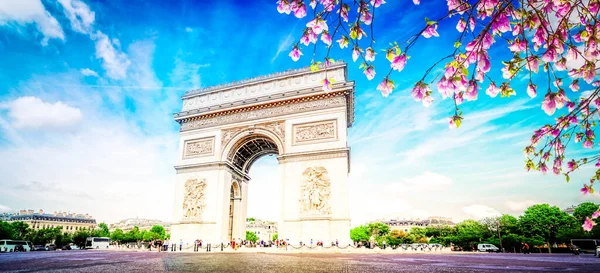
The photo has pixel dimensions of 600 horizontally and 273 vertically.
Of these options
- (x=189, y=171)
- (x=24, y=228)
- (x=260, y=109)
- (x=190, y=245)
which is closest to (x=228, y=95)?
(x=260, y=109)

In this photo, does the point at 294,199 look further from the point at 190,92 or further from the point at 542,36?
the point at 542,36

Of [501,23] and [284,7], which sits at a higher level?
[284,7]

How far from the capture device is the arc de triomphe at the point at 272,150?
63.0 feet

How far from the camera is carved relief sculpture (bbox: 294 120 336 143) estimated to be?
20.4 m

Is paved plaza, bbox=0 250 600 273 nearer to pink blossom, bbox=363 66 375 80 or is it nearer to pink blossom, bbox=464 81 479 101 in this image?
pink blossom, bbox=363 66 375 80

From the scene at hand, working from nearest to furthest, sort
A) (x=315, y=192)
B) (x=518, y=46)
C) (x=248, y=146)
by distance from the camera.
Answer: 1. (x=518, y=46)
2. (x=315, y=192)
3. (x=248, y=146)

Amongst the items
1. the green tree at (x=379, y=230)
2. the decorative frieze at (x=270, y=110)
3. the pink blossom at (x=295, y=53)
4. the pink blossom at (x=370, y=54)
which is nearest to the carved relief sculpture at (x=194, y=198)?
the decorative frieze at (x=270, y=110)

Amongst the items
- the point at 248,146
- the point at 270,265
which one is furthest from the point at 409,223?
the point at 270,265

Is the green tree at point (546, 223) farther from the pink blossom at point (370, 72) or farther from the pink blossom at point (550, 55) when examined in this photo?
the pink blossom at point (370, 72)

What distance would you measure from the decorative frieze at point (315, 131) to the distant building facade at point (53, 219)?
75.1 meters

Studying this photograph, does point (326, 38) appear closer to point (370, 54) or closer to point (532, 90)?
point (370, 54)

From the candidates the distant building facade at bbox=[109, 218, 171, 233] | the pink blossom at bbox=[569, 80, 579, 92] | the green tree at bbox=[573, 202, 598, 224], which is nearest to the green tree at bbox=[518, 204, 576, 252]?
the green tree at bbox=[573, 202, 598, 224]

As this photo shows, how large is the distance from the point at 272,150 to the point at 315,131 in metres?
6.52

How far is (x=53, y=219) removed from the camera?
77.0 metres
